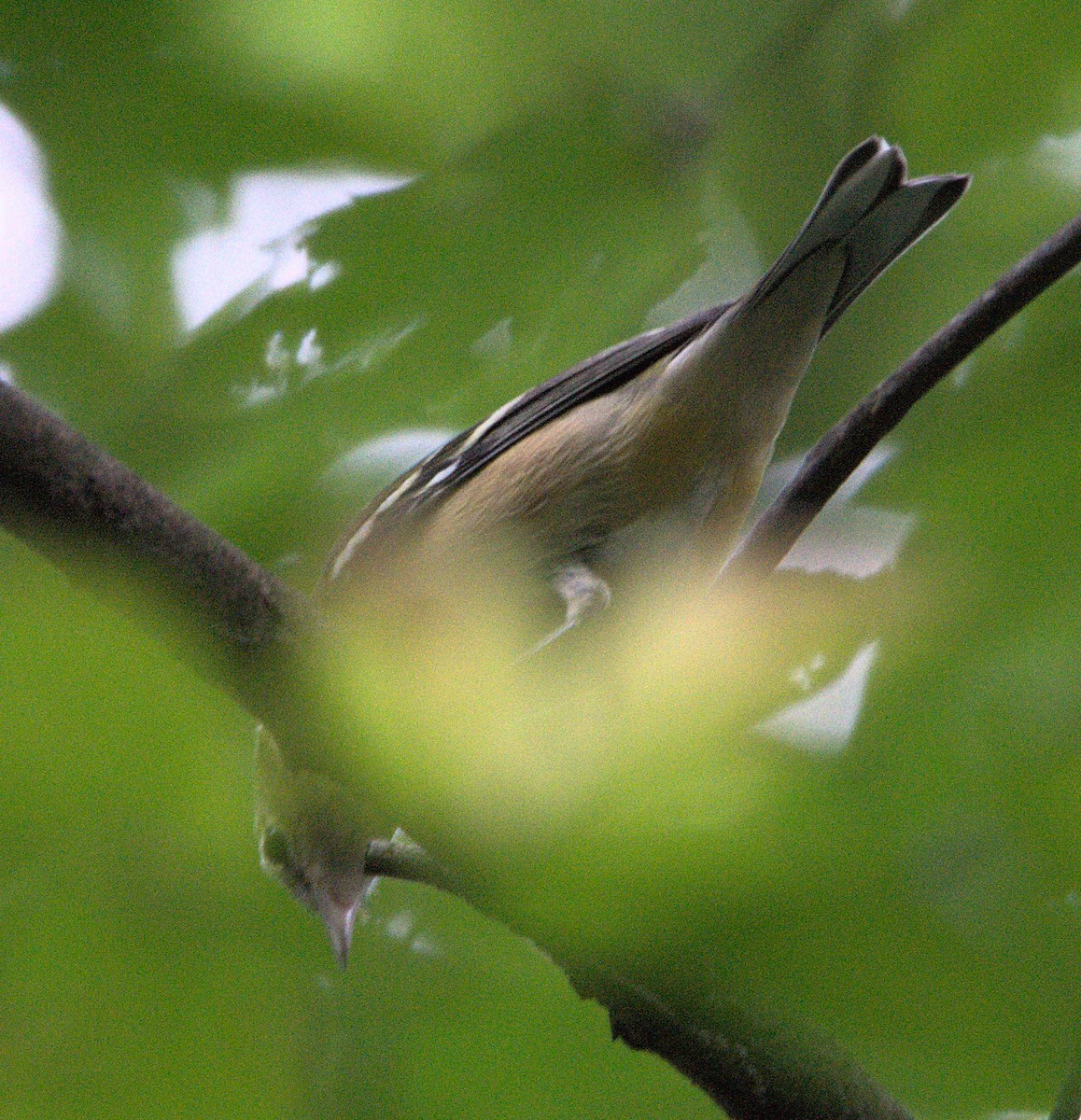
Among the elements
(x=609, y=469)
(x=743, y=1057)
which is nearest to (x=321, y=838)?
(x=609, y=469)

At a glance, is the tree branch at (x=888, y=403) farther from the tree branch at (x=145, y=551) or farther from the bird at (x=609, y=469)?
the bird at (x=609, y=469)

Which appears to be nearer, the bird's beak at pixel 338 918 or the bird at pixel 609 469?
the bird's beak at pixel 338 918

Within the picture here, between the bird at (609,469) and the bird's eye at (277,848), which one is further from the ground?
the bird at (609,469)

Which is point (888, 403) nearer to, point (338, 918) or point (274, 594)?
point (274, 594)

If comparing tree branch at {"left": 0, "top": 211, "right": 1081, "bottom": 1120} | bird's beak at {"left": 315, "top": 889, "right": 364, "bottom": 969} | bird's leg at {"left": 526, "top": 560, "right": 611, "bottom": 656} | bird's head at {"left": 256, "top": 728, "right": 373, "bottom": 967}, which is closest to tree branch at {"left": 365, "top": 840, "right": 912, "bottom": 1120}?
tree branch at {"left": 0, "top": 211, "right": 1081, "bottom": 1120}

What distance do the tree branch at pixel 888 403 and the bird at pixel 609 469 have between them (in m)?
1.07

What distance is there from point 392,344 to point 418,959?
980 mm

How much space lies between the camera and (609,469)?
3.79 meters

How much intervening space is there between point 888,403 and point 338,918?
1384 millimetres

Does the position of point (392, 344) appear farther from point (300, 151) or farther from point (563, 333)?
point (300, 151)

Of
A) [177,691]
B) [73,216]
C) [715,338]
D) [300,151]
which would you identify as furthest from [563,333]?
[715,338]

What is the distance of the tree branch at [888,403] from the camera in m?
1.94

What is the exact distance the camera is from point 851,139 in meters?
2.06

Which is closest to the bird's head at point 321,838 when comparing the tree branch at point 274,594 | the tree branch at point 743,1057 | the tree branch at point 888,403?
the tree branch at point 743,1057
